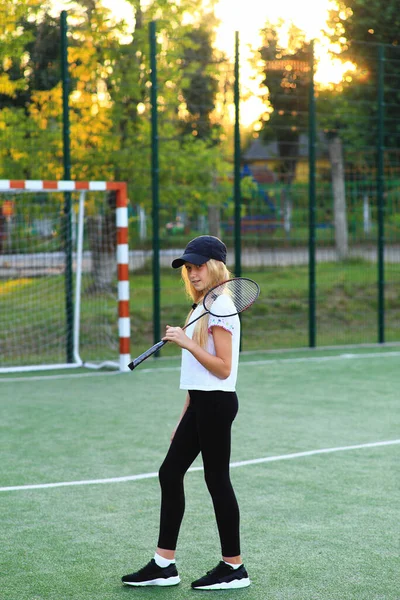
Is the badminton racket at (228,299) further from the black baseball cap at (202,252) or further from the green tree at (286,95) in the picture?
the green tree at (286,95)

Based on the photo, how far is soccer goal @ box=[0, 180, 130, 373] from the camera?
12258 mm

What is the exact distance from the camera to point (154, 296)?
12.9 metres

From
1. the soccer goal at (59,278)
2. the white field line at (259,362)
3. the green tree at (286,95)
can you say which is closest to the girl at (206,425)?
the white field line at (259,362)

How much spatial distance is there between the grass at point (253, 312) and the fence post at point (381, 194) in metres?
0.30

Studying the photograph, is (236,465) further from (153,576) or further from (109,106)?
(109,106)

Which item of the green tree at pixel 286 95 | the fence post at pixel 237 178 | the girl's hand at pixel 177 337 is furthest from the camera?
the green tree at pixel 286 95

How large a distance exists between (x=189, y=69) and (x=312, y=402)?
571cm

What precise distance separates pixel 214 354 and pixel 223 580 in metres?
1.04

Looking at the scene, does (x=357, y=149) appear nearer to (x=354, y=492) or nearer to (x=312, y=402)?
(x=312, y=402)

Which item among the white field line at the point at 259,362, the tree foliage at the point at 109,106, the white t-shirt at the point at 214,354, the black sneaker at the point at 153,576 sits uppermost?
the tree foliage at the point at 109,106

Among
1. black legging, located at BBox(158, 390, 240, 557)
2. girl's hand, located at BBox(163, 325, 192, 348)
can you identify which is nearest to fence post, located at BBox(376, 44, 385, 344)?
black legging, located at BBox(158, 390, 240, 557)

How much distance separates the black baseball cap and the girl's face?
0.11 ft

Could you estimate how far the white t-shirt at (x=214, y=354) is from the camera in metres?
4.24

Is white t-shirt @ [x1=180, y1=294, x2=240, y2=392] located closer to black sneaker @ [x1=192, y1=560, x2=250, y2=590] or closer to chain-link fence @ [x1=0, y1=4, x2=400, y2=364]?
black sneaker @ [x1=192, y1=560, x2=250, y2=590]
